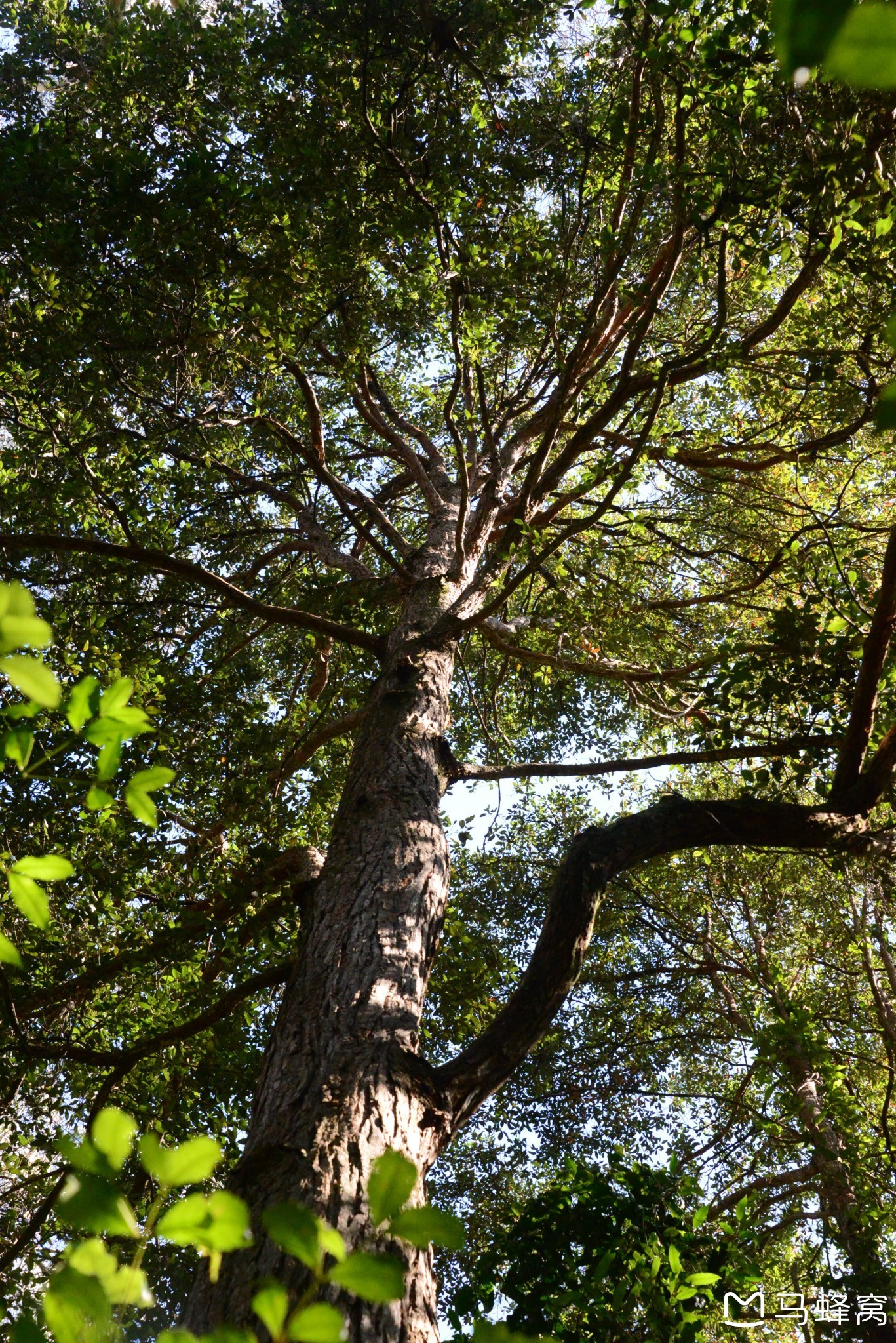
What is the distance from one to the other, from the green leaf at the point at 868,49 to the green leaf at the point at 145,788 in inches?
35.8

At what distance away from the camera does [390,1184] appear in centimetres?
62

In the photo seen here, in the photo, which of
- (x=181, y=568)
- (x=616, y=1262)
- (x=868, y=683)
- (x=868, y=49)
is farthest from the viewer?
(x=181, y=568)

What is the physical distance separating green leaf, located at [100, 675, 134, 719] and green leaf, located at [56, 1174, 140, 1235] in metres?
0.52

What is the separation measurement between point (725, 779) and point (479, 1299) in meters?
5.83

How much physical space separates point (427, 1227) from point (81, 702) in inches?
26.0

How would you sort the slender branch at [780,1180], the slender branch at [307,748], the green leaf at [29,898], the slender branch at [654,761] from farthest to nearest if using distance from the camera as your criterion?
the slender branch at [780,1180], the slender branch at [307,748], the slender branch at [654,761], the green leaf at [29,898]

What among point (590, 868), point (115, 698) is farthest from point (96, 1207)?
point (590, 868)

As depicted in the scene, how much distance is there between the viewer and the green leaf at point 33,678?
84 centimetres

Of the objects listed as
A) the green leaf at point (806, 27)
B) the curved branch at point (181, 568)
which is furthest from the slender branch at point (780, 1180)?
the green leaf at point (806, 27)

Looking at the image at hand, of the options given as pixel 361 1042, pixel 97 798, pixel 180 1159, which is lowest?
pixel 180 1159

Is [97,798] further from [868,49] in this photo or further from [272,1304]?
[868,49]

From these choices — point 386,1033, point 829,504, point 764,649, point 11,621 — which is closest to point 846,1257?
point 764,649

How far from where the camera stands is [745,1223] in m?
3.72

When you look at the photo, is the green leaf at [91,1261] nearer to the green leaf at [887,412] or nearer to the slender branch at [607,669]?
the green leaf at [887,412]
